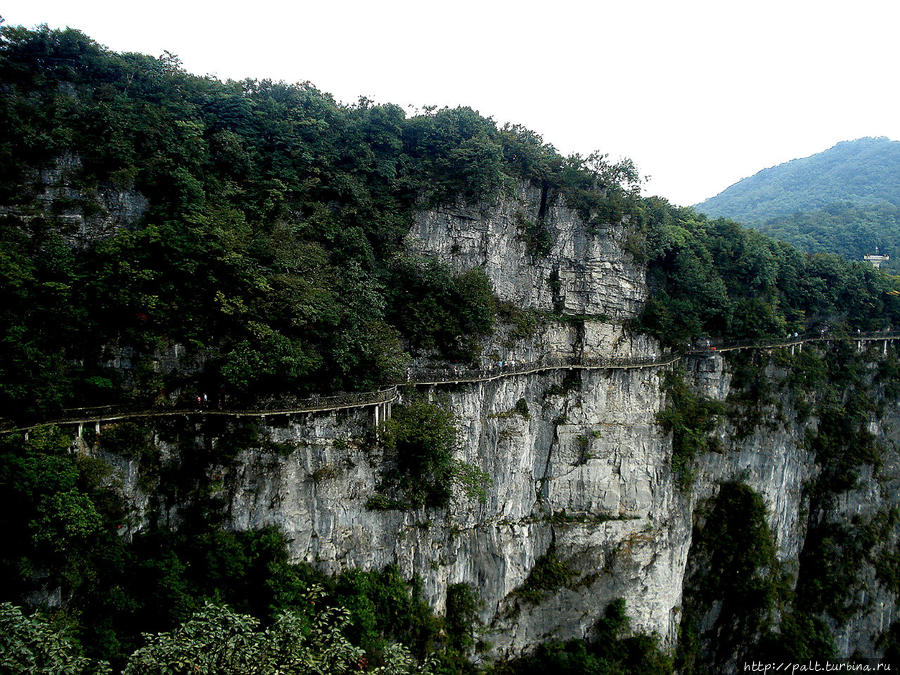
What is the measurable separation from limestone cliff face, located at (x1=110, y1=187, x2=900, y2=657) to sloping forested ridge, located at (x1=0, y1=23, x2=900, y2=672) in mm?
1309

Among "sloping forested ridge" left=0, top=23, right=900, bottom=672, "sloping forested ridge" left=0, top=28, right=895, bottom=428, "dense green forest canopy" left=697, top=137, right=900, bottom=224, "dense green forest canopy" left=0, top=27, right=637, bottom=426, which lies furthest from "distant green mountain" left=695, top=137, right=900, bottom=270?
"dense green forest canopy" left=0, top=27, right=637, bottom=426

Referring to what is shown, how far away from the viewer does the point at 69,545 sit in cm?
1481

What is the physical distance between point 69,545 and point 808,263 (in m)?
41.9

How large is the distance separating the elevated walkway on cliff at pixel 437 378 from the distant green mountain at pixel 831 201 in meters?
20.5

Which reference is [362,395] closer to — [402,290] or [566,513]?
[402,290]

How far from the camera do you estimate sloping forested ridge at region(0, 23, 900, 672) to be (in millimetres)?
15336

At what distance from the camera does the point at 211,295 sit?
1889 centimetres

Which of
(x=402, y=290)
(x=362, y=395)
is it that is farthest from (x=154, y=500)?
(x=402, y=290)

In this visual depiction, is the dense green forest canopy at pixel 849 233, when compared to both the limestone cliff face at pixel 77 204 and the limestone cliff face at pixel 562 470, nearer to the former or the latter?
the limestone cliff face at pixel 562 470

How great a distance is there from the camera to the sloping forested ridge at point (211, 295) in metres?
15.3

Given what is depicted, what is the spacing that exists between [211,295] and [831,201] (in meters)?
83.6

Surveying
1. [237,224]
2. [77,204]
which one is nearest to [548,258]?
[237,224]

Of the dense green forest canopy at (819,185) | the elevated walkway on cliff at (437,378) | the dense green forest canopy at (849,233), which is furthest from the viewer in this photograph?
the dense green forest canopy at (819,185)

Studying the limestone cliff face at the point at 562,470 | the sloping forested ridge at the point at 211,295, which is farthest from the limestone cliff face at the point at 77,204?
the limestone cliff face at the point at 562,470
